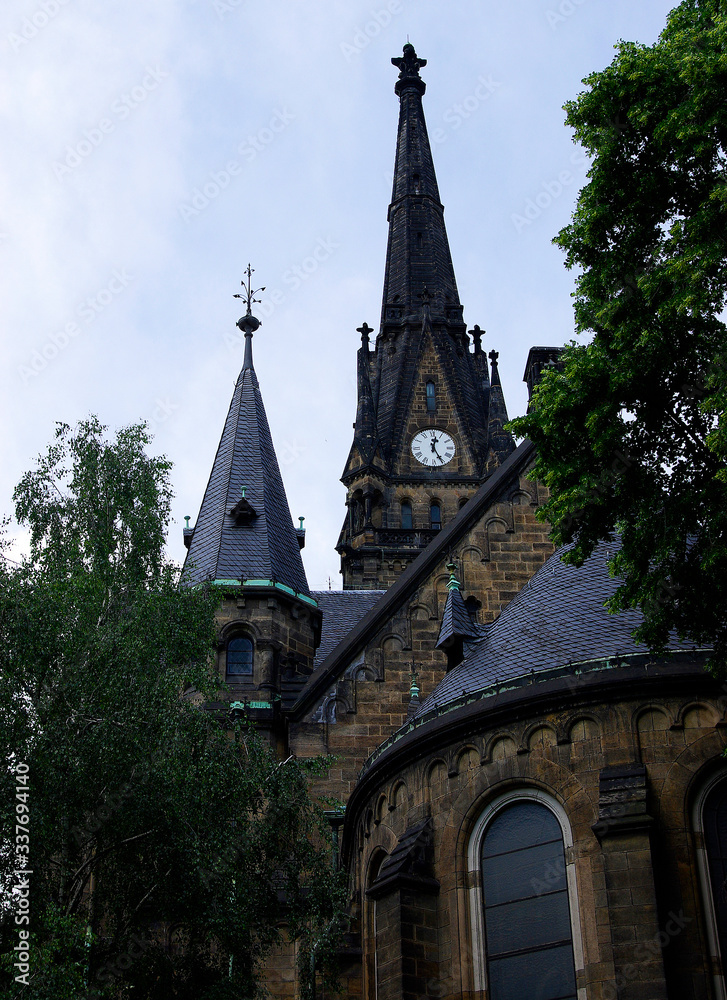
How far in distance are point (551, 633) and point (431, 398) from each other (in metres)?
39.9

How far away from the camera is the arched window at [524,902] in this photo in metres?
16.5

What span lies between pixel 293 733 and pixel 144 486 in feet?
22.1

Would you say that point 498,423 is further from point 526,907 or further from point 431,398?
point 526,907

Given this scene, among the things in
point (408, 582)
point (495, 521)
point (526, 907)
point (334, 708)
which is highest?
point (495, 521)

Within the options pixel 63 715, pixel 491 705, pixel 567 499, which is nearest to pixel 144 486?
pixel 63 715

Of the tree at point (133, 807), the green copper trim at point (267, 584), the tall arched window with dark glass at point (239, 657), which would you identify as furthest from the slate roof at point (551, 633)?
the green copper trim at point (267, 584)

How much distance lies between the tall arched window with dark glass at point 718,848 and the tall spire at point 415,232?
154 ft

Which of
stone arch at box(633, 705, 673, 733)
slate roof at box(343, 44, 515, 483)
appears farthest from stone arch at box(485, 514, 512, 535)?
slate roof at box(343, 44, 515, 483)

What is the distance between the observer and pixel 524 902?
1706 cm

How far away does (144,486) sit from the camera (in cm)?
2222

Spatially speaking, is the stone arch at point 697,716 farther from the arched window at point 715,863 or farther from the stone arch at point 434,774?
the stone arch at point 434,774

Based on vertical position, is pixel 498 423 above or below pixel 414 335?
below

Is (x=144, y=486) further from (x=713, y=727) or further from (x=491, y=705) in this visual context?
(x=713, y=727)

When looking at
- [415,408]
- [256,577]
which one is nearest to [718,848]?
[256,577]
